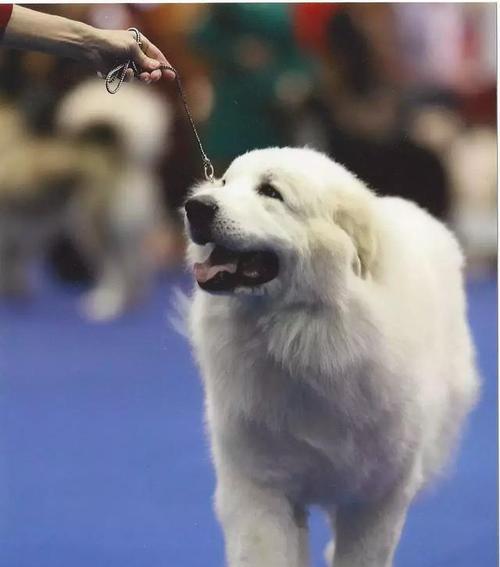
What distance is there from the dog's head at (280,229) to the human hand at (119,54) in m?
0.44

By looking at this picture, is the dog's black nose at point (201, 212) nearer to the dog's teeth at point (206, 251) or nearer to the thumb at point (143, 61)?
the dog's teeth at point (206, 251)

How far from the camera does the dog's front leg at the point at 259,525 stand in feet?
7.54

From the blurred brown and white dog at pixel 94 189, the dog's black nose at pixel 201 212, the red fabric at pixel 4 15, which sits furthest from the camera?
the blurred brown and white dog at pixel 94 189

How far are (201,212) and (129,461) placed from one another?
1492 millimetres

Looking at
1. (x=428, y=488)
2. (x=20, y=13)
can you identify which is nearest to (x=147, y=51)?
(x=20, y=13)

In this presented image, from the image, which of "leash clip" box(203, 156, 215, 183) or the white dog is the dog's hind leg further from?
"leash clip" box(203, 156, 215, 183)

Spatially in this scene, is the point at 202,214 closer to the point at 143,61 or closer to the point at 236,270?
the point at 236,270

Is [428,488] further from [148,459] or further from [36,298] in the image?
[36,298]

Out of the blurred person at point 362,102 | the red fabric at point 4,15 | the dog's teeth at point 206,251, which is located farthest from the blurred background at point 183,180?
the dog's teeth at point 206,251

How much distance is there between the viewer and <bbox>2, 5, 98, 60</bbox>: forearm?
96.3 inches

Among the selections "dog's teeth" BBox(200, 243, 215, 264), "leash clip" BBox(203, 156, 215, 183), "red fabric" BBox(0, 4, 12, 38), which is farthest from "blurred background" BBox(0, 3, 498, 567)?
"dog's teeth" BBox(200, 243, 215, 264)

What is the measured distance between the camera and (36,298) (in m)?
4.51

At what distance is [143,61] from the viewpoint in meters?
2.57

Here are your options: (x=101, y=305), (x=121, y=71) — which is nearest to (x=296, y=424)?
(x=121, y=71)
